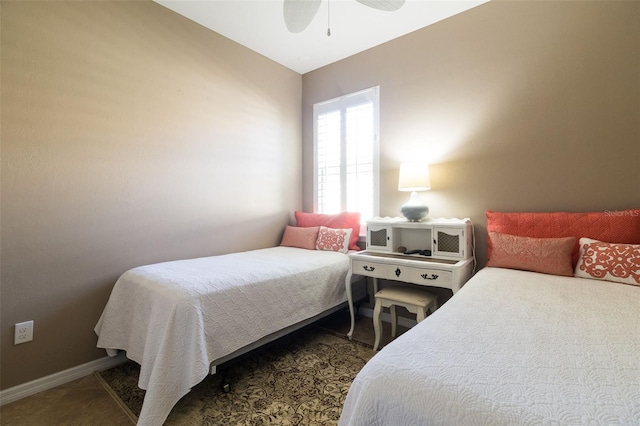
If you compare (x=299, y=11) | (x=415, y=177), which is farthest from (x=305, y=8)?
(x=415, y=177)

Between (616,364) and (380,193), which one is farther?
(380,193)

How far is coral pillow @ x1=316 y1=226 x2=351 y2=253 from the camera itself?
2807mm

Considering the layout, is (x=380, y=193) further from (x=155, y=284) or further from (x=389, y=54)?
(x=155, y=284)

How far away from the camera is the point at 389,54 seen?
2852mm

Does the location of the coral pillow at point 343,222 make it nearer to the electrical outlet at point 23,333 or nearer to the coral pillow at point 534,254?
the coral pillow at point 534,254

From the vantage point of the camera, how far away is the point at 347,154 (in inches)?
124

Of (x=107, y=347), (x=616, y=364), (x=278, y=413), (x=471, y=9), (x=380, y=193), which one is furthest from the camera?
(x=380, y=193)

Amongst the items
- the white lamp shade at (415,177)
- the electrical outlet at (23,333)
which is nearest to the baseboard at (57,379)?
the electrical outlet at (23,333)

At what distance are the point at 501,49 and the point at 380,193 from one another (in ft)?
4.92

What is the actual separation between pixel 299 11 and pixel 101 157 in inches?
64.8

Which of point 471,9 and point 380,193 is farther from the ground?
point 471,9

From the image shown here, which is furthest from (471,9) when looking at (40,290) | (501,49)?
(40,290)

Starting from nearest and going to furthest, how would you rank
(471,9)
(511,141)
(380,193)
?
(511,141), (471,9), (380,193)

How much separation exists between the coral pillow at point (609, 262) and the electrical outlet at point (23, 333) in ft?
10.8
